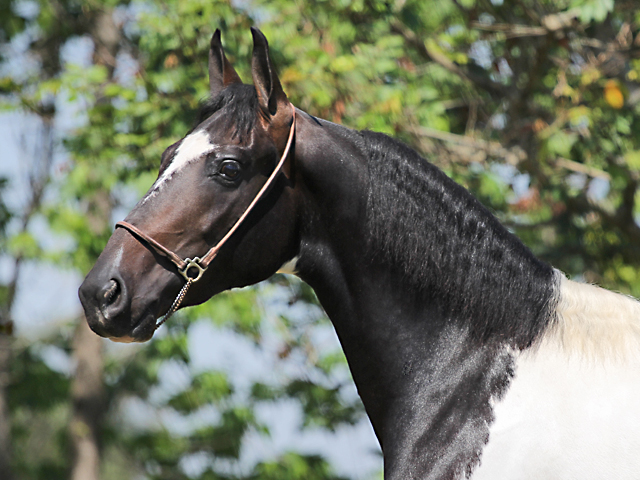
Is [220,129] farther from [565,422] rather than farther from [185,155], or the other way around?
[565,422]

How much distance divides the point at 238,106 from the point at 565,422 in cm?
161

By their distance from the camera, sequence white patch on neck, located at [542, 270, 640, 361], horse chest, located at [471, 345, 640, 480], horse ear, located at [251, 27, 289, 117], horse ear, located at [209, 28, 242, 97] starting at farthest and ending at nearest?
horse ear, located at [209, 28, 242, 97], horse ear, located at [251, 27, 289, 117], white patch on neck, located at [542, 270, 640, 361], horse chest, located at [471, 345, 640, 480]

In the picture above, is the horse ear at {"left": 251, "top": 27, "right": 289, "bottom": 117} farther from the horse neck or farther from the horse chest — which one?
the horse chest

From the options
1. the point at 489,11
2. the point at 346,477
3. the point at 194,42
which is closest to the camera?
the point at 194,42

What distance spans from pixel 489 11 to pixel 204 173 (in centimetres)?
516

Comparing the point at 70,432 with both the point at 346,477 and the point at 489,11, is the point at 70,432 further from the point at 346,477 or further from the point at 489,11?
the point at 489,11

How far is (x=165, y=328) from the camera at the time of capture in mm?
7707

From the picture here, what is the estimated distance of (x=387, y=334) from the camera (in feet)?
8.35

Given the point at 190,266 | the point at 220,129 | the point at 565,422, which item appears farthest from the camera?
the point at 220,129

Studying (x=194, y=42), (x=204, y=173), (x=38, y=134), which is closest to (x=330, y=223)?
(x=204, y=173)

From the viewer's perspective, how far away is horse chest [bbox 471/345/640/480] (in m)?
2.15

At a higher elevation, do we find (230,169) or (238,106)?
(238,106)

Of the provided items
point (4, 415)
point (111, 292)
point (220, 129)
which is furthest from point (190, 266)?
point (4, 415)

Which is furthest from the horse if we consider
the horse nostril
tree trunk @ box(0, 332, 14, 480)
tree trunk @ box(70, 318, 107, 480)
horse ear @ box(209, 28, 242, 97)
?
tree trunk @ box(70, 318, 107, 480)
